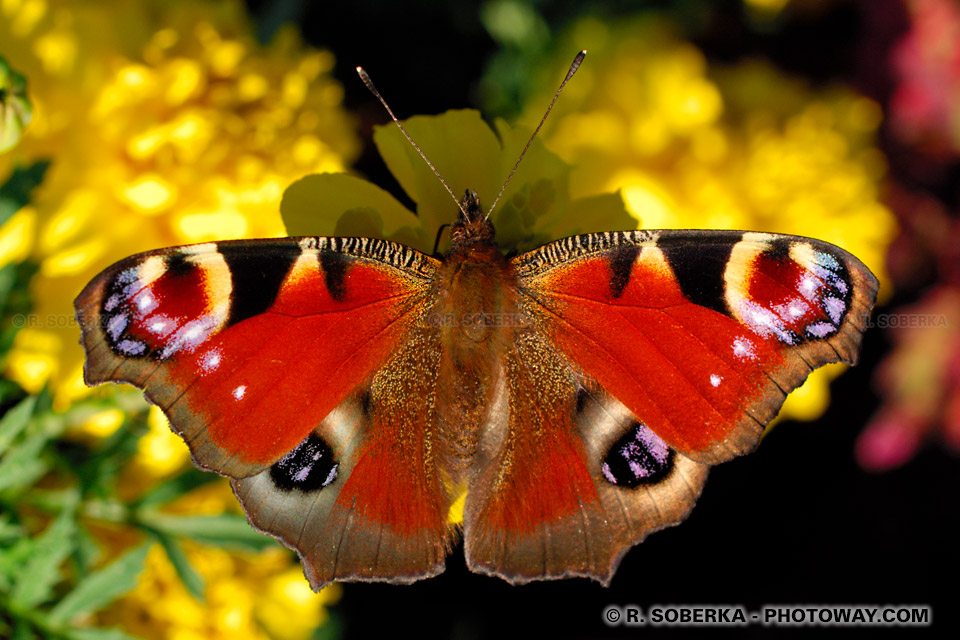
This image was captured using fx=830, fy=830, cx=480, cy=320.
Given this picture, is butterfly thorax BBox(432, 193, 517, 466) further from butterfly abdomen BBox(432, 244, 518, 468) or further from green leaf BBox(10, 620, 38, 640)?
green leaf BBox(10, 620, 38, 640)

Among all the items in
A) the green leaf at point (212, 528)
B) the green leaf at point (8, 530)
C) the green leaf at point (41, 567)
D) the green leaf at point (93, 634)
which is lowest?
the green leaf at point (212, 528)

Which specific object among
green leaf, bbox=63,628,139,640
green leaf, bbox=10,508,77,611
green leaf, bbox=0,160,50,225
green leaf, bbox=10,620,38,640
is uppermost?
green leaf, bbox=0,160,50,225

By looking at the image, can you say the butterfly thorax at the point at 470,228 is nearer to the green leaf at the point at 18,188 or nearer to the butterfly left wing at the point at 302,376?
the butterfly left wing at the point at 302,376

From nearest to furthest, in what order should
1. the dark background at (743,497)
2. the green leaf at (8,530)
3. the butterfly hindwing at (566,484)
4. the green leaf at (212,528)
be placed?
the butterfly hindwing at (566,484)
the green leaf at (8,530)
the green leaf at (212,528)
the dark background at (743,497)

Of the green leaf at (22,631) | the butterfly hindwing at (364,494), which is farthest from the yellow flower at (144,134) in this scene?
the butterfly hindwing at (364,494)

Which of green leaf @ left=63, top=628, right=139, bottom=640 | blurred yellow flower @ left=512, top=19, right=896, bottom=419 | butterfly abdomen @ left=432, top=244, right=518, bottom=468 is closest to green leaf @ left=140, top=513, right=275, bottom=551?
green leaf @ left=63, top=628, right=139, bottom=640

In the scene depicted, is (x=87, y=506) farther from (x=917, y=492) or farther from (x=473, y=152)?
(x=917, y=492)

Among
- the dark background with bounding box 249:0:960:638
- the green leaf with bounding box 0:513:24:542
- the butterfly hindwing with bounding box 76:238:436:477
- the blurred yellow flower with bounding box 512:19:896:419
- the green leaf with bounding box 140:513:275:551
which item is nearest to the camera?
the butterfly hindwing with bounding box 76:238:436:477
